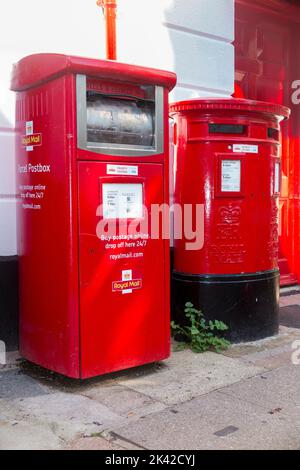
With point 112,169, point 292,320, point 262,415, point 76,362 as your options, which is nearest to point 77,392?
point 76,362

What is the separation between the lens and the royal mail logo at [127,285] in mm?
3635

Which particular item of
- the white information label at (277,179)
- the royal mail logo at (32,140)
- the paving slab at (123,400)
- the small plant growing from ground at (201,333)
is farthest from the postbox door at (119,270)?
the white information label at (277,179)

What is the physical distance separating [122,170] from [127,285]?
0.74 meters

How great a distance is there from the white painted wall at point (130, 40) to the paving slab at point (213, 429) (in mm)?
1848

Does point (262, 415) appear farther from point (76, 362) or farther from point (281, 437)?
point (76, 362)

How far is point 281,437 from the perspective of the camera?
2.93m

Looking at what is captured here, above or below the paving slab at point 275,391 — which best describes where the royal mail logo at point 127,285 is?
above

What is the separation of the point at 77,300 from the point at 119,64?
1476 mm

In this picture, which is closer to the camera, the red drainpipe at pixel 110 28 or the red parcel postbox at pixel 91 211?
the red parcel postbox at pixel 91 211

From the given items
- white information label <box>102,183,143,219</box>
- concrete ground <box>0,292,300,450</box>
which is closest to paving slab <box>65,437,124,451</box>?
concrete ground <box>0,292,300,450</box>

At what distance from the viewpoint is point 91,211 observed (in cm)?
351

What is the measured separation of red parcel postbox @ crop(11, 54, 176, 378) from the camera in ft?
11.3

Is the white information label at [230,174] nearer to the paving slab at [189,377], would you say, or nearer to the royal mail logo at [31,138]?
the paving slab at [189,377]

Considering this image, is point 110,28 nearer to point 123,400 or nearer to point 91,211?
point 91,211
